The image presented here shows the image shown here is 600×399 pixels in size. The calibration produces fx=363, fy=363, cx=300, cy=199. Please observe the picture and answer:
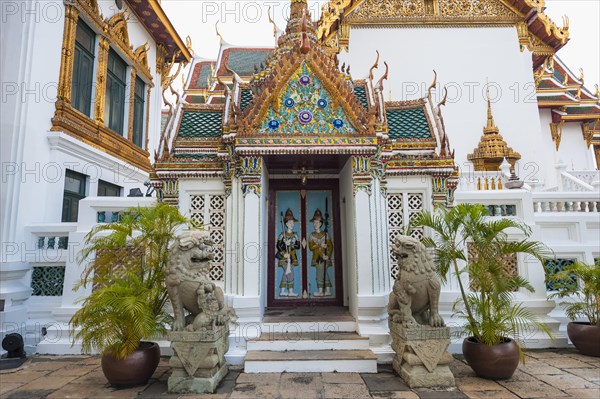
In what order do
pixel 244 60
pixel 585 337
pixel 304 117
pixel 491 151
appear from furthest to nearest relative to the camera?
pixel 244 60, pixel 491 151, pixel 304 117, pixel 585 337

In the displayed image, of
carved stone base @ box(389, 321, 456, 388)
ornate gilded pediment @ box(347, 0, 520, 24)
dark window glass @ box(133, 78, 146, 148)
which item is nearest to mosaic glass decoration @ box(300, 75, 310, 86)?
carved stone base @ box(389, 321, 456, 388)

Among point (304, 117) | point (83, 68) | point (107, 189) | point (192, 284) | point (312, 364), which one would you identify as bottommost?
point (312, 364)

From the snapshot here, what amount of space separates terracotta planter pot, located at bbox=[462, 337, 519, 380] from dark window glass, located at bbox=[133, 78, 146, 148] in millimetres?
9542

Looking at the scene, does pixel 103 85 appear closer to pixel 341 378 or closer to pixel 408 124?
pixel 408 124

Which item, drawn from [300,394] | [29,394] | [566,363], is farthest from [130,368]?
[566,363]

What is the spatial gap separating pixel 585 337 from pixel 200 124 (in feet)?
19.7

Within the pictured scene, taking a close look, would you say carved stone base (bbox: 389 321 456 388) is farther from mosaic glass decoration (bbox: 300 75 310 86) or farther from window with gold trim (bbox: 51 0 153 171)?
window with gold trim (bbox: 51 0 153 171)

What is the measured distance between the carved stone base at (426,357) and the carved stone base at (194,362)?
197 centimetres

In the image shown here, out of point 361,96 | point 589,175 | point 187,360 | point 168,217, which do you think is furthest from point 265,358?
point 589,175

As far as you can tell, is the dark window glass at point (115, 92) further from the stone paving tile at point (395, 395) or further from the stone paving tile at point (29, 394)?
the stone paving tile at point (395, 395)

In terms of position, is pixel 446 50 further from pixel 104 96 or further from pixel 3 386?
pixel 3 386

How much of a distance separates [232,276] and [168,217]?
3.84ft

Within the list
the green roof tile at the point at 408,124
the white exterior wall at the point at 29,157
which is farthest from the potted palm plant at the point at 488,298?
the white exterior wall at the point at 29,157

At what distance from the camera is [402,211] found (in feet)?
16.9
